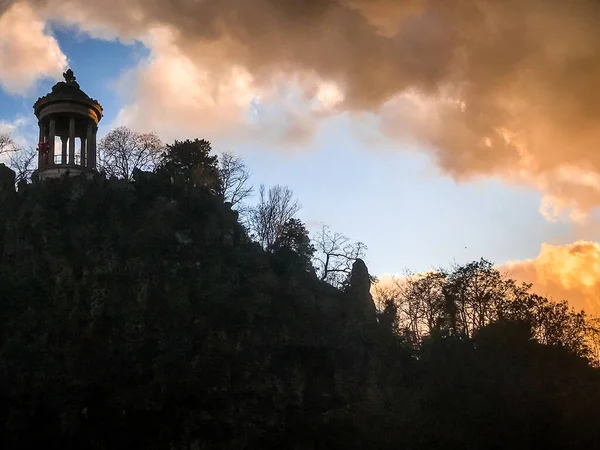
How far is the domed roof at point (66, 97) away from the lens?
35906 millimetres

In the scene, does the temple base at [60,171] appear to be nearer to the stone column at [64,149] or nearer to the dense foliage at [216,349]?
the stone column at [64,149]

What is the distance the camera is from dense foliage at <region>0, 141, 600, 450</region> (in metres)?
27.7

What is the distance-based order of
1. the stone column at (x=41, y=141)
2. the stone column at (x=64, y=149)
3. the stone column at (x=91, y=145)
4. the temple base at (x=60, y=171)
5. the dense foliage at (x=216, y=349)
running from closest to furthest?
the dense foliage at (x=216, y=349), the temple base at (x=60, y=171), the stone column at (x=41, y=141), the stone column at (x=64, y=149), the stone column at (x=91, y=145)

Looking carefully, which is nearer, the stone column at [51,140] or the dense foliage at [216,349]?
the dense foliage at [216,349]

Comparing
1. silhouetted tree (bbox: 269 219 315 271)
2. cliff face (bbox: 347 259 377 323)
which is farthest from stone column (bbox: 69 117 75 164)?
cliff face (bbox: 347 259 377 323)

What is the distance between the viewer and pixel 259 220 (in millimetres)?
43562

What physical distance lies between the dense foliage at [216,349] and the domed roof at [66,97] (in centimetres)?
483

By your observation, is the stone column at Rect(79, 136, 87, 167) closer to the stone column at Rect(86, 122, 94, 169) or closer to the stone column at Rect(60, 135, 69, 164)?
the stone column at Rect(86, 122, 94, 169)

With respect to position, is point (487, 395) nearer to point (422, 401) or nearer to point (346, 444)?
point (422, 401)

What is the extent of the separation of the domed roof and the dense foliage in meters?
4.83

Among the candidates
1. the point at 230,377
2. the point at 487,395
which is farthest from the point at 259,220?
the point at 487,395

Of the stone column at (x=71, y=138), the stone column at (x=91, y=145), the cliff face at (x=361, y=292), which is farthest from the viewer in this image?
the cliff face at (x=361, y=292)

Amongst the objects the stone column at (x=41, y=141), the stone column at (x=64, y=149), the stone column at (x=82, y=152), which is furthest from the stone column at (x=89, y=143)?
the stone column at (x=41, y=141)

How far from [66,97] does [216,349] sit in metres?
18.7
